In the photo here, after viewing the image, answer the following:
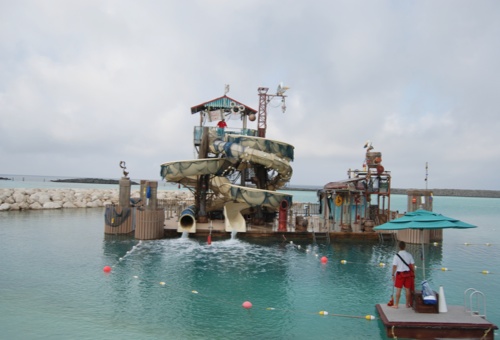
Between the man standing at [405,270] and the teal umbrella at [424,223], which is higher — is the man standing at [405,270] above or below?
below

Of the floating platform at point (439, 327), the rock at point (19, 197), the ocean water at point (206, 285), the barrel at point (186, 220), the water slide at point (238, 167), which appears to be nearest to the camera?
the floating platform at point (439, 327)

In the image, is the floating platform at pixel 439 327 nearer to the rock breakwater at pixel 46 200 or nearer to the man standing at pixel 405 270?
the man standing at pixel 405 270

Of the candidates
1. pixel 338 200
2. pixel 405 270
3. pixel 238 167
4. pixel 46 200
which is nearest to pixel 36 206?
pixel 46 200

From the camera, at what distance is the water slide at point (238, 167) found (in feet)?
78.5

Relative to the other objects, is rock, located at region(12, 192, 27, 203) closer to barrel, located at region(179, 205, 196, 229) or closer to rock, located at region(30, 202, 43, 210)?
rock, located at region(30, 202, 43, 210)

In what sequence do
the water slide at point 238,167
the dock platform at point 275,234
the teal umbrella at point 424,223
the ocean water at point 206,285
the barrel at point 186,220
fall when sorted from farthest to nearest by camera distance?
the barrel at point 186,220 < the dock platform at point 275,234 < the water slide at point 238,167 < the ocean water at point 206,285 < the teal umbrella at point 424,223

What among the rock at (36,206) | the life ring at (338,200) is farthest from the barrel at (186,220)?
the rock at (36,206)

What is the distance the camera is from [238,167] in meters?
27.0

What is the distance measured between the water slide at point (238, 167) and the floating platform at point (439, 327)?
14.8 meters

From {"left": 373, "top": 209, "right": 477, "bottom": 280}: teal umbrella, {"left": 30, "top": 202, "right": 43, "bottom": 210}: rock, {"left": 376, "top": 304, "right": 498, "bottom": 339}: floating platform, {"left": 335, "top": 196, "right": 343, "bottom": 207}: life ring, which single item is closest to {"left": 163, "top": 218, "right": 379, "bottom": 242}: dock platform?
{"left": 335, "top": 196, "right": 343, "bottom": 207}: life ring

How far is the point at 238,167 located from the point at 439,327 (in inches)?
749

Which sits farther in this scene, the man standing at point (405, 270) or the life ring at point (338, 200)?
the life ring at point (338, 200)

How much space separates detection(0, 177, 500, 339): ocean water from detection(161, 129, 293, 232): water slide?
232cm

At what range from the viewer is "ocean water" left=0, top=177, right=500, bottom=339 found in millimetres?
10531
